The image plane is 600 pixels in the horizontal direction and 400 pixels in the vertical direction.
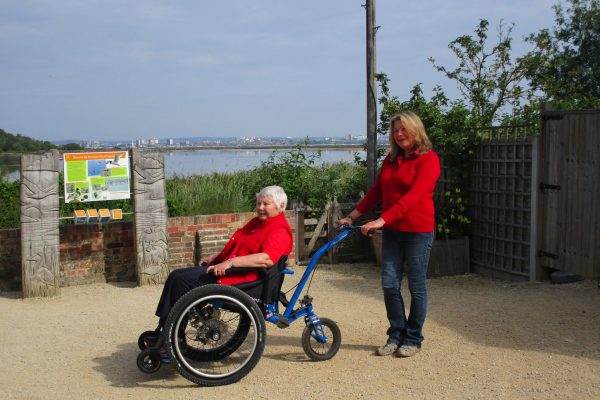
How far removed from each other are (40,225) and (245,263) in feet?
12.8

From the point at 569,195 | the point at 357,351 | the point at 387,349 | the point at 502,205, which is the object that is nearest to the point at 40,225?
the point at 357,351

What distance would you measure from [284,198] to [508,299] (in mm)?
3302

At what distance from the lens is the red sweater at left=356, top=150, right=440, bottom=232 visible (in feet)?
16.3

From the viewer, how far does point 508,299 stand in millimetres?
7277

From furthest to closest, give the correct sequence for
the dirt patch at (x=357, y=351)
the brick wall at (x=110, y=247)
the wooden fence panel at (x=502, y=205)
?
the wooden fence panel at (x=502, y=205) < the brick wall at (x=110, y=247) < the dirt patch at (x=357, y=351)

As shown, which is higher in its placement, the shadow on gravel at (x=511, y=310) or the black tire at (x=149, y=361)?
the black tire at (x=149, y=361)

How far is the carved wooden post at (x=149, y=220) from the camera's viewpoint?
27.0 feet

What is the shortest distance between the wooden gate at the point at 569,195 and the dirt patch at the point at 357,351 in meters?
0.33

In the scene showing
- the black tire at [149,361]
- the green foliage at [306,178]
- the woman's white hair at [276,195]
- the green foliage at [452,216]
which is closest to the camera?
the black tire at [149,361]

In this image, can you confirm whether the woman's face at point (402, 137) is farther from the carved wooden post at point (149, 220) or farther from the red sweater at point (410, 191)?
the carved wooden post at point (149, 220)

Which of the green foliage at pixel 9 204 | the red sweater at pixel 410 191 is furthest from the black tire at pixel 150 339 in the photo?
the green foliage at pixel 9 204

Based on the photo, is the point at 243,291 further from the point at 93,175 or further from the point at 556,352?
the point at 93,175

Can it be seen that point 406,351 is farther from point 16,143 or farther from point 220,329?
point 16,143

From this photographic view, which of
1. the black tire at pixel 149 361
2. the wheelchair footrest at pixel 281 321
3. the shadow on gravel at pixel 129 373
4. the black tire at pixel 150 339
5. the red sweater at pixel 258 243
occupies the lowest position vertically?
the shadow on gravel at pixel 129 373
